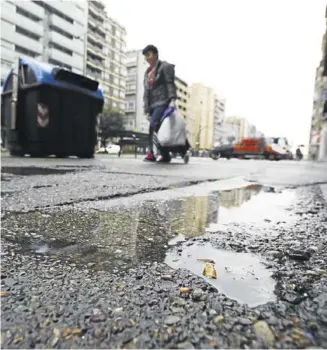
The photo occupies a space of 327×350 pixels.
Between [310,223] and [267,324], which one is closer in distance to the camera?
[267,324]

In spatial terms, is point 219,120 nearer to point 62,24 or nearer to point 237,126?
point 237,126

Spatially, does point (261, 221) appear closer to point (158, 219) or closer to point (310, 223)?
point (310, 223)

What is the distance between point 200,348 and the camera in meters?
0.40

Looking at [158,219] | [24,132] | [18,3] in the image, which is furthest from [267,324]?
[18,3]

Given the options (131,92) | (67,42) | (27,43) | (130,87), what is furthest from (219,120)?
(27,43)

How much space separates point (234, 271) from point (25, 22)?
5141cm

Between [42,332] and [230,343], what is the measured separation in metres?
0.25

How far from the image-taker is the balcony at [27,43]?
4281 cm

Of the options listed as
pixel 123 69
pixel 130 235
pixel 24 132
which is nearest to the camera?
pixel 130 235

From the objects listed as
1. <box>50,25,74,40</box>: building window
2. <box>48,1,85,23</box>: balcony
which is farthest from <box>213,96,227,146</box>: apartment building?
<box>50,25,74,40</box>: building window

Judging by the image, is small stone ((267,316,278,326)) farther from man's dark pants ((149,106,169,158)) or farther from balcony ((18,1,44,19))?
balcony ((18,1,44,19))

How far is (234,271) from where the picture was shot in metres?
0.67

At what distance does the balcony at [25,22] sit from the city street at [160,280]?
162 feet

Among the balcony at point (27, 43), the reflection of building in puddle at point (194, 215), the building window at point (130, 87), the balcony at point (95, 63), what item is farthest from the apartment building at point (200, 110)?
the reflection of building in puddle at point (194, 215)
